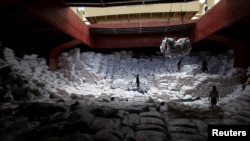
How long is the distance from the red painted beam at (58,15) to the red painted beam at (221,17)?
190 inches

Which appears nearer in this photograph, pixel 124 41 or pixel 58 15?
pixel 58 15

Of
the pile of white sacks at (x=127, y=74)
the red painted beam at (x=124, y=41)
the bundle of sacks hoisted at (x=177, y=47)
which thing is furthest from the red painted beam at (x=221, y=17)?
the red painted beam at (x=124, y=41)

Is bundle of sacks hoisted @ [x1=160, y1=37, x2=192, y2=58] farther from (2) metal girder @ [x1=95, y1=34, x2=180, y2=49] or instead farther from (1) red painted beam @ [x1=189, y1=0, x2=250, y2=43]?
(2) metal girder @ [x1=95, y1=34, x2=180, y2=49]

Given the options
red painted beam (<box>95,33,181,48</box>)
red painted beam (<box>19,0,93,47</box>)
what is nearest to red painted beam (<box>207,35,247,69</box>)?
red painted beam (<box>95,33,181,48</box>)

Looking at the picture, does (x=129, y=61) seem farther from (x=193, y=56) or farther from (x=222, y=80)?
(x=222, y=80)

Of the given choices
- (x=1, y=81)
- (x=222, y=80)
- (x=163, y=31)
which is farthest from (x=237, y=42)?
(x=1, y=81)

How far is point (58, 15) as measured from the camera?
5.97 m

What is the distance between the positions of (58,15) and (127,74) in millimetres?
5445

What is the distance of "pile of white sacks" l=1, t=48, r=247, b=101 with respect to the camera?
6953 millimetres

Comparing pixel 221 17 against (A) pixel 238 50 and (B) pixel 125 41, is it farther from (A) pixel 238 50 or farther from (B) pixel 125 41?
(B) pixel 125 41

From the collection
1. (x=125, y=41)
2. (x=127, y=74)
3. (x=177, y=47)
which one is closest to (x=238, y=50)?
(x=177, y=47)

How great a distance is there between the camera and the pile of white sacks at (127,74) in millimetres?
6953

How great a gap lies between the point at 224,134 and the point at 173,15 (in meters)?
13.1

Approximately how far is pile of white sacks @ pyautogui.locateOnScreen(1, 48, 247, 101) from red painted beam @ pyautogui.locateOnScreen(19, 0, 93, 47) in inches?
73.5
